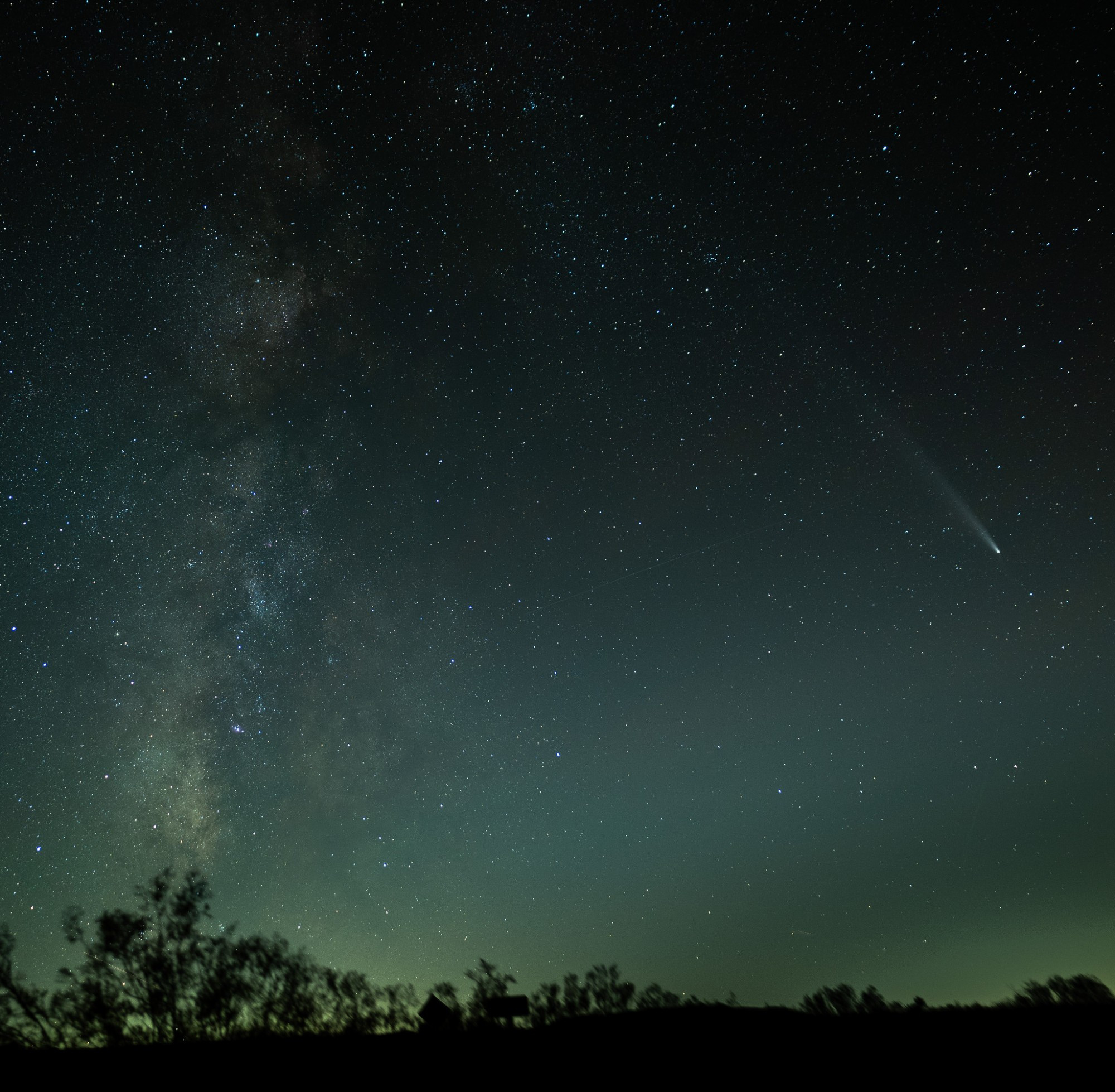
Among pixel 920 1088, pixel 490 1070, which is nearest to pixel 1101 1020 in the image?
pixel 920 1088

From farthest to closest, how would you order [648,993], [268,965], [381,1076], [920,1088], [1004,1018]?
[648,993], [268,965], [1004,1018], [381,1076], [920,1088]

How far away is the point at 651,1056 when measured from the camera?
10.1 meters

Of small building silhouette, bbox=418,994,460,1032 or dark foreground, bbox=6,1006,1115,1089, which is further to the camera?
small building silhouette, bbox=418,994,460,1032

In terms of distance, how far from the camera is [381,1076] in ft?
30.1

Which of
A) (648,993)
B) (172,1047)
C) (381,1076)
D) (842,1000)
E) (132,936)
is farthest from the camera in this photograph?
(648,993)

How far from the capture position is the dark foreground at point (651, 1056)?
29.5 feet

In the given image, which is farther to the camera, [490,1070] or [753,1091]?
[490,1070]

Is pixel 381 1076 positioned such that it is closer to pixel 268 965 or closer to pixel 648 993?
pixel 268 965

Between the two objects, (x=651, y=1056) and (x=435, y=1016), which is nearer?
(x=651, y=1056)

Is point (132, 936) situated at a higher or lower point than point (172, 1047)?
higher

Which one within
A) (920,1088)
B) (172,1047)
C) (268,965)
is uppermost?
(268,965)

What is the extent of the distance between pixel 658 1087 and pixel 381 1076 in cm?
374

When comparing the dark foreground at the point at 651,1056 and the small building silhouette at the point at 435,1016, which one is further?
the small building silhouette at the point at 435,1016

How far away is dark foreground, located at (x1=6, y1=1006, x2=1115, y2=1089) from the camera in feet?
29.5
